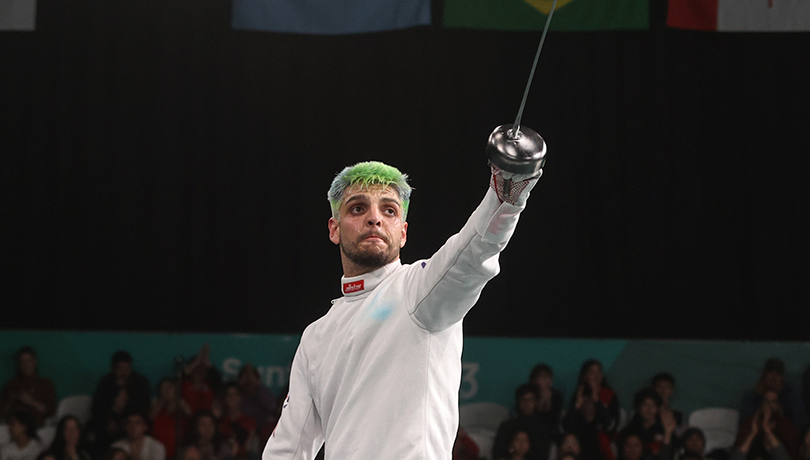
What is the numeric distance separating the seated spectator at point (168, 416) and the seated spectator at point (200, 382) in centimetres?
5

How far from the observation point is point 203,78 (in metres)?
6.00

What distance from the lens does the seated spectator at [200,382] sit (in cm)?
512

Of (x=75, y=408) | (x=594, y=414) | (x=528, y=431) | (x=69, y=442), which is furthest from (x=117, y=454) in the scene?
(x=594, y=414)

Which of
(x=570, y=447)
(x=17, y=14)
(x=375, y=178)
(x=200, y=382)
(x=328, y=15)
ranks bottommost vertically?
(x=570, y=447)

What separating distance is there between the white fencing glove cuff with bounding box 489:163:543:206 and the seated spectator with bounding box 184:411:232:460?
362 cm

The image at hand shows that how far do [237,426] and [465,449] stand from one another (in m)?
1.28

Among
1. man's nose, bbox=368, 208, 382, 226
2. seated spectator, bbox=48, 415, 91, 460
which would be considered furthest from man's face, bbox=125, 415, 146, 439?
man's nose, bbox=368, 208, 382, 226

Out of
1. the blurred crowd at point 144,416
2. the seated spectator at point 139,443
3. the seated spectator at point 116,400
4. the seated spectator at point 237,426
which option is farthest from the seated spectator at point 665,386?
the seated spectator at point 116,400

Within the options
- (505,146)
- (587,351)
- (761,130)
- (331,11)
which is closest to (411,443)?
(505,146)

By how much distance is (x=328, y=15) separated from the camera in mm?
5438

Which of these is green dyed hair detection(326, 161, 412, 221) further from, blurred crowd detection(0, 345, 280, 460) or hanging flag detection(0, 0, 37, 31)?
hanging flag detection(0, 0, 37, 31)

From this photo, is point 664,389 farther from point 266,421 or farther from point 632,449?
point 266,421

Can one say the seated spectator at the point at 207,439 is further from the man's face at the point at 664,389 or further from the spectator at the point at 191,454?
the man's face at the point at 664,389

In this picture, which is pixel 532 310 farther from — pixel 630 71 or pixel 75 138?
pixel 75 138
